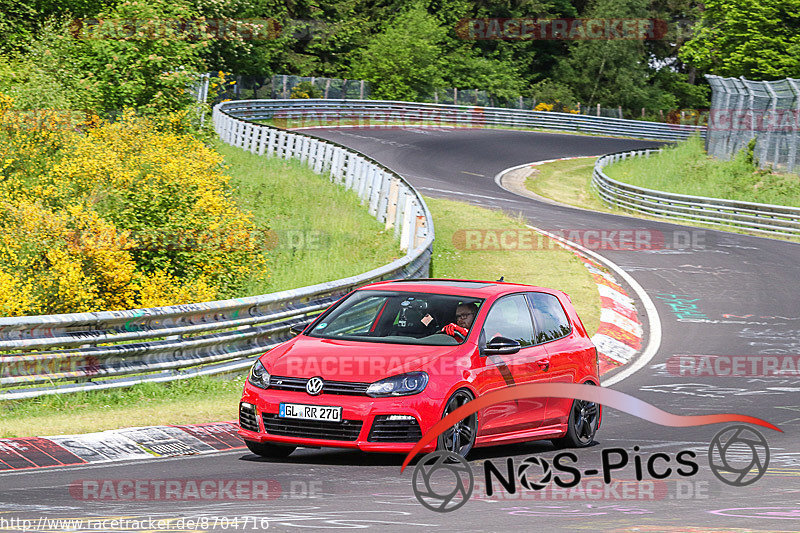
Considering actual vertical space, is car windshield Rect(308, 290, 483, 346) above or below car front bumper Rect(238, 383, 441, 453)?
above

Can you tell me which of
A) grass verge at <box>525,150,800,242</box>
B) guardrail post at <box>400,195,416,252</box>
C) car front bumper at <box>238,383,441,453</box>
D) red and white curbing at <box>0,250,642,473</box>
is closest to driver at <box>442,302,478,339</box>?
car front bumper at <box>238,383,441,453</box>

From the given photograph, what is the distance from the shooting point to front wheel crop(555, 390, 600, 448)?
9766 mm

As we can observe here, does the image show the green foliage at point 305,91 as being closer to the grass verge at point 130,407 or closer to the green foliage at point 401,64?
the green foliage at point 401,64

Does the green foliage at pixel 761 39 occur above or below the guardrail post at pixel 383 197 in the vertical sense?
above

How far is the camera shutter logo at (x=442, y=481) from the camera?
7.19 meters

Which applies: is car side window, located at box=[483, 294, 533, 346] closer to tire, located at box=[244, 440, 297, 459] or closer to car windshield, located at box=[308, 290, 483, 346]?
car windshield, located at box=[308, 290, 483, 346]

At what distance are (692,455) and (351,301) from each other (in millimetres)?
3271

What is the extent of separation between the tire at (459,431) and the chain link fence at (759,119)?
2817cm

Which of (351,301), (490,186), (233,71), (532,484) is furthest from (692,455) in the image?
(233,71)

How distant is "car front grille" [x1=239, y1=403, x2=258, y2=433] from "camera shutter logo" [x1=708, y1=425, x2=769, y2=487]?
3.61 m

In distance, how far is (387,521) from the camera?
6590mm

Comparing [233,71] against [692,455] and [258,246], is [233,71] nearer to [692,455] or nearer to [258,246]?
[258,246]
